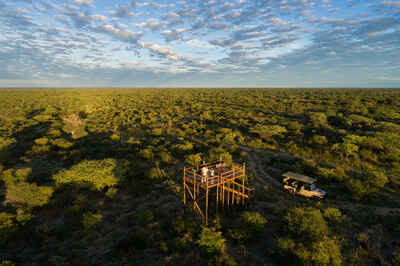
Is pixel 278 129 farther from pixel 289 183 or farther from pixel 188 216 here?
pixel 188 216

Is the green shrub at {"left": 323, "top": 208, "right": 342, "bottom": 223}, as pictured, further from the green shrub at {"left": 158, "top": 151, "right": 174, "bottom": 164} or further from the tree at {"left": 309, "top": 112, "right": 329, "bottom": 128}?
the tree at {"left": 309, "top": 112, "right": 329, "bottom": 128}

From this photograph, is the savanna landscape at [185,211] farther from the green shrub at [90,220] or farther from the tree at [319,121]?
the tree at [319,121]

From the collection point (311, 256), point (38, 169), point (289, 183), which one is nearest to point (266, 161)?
point (289, 183)

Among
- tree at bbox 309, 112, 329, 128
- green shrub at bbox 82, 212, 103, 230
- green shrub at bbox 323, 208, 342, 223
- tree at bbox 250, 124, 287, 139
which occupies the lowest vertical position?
green shrub at bbox 82, 212, 103, 230

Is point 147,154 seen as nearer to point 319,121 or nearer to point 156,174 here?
point 156,174

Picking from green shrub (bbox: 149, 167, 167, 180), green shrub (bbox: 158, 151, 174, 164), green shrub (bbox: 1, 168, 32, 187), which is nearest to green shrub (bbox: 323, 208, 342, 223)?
green shrub (bbox: 149, 167, 167, 180)
